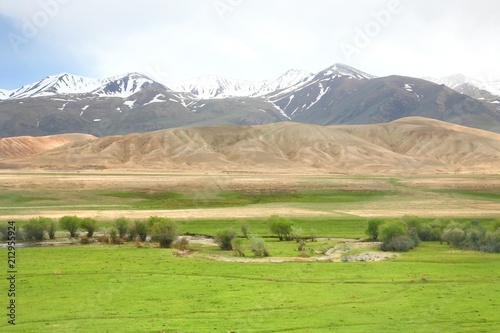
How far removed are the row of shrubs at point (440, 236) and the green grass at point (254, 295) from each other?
5.67m

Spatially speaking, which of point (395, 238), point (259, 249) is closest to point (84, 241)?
point (259, 249)

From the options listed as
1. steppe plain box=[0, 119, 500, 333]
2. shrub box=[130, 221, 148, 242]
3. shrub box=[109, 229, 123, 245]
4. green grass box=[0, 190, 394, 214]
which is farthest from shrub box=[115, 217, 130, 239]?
green grass box=[0, 190, 394, 214]

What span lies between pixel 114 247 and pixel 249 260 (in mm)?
19874

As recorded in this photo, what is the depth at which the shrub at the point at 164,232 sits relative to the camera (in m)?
70.1

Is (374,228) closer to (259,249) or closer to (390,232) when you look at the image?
(390,232)

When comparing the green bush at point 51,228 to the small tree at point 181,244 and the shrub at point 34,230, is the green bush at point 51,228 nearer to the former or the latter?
the shrub at point 34,230

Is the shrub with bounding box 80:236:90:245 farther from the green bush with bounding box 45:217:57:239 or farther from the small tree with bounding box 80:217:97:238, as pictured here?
the green bush with bounding box 45:217:57:239

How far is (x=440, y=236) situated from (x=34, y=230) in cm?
6183

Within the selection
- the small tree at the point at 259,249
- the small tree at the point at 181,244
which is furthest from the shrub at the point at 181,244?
the small tree at the point at 259,249

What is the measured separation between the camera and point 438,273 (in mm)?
49250

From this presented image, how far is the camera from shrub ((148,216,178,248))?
70069 millimetres

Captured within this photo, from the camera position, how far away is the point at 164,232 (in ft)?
230

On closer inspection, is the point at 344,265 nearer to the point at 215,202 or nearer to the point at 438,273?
the point at 438,273

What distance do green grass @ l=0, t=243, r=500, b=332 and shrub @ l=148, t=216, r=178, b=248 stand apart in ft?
31.9
